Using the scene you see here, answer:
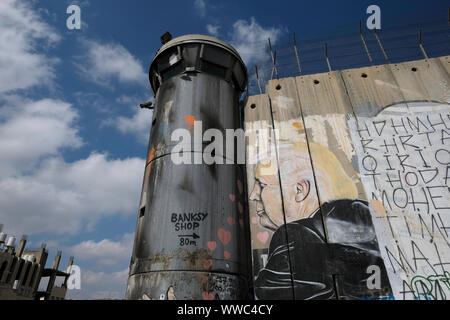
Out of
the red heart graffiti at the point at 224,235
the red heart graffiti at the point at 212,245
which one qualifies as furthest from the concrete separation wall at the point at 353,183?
the red heart graffiti at the point at 212,245

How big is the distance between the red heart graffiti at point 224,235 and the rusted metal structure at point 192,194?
4 cm

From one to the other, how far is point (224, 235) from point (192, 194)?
7.48 ft

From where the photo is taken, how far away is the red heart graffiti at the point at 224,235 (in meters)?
10.9

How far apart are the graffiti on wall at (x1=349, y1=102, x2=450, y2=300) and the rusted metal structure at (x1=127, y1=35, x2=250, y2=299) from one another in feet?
21.9

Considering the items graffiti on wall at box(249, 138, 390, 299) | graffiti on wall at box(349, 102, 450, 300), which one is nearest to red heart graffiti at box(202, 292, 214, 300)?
graffiti on wall at box(249, 138, 390, 299)

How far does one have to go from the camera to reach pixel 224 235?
1108 centimetres

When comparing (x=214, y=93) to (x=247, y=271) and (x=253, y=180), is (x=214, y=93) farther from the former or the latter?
(x=247, y=271)

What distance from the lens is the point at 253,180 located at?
14484 millimetres

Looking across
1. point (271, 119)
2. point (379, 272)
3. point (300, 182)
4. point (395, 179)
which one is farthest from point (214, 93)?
point (379, 272)

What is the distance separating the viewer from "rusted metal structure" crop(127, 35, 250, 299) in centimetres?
997

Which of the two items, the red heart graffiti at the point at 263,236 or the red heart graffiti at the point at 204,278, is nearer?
the red heart graffiti at the point at 204,278

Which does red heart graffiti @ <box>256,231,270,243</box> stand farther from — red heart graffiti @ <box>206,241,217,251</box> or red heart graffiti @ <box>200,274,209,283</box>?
red heart graffiti @ <box>200,274,209,283</box>

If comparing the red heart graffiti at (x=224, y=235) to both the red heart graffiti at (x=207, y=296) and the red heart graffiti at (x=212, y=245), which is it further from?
the red heart graffiti at (x=207, y=296)

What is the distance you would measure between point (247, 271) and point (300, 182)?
539 cm
